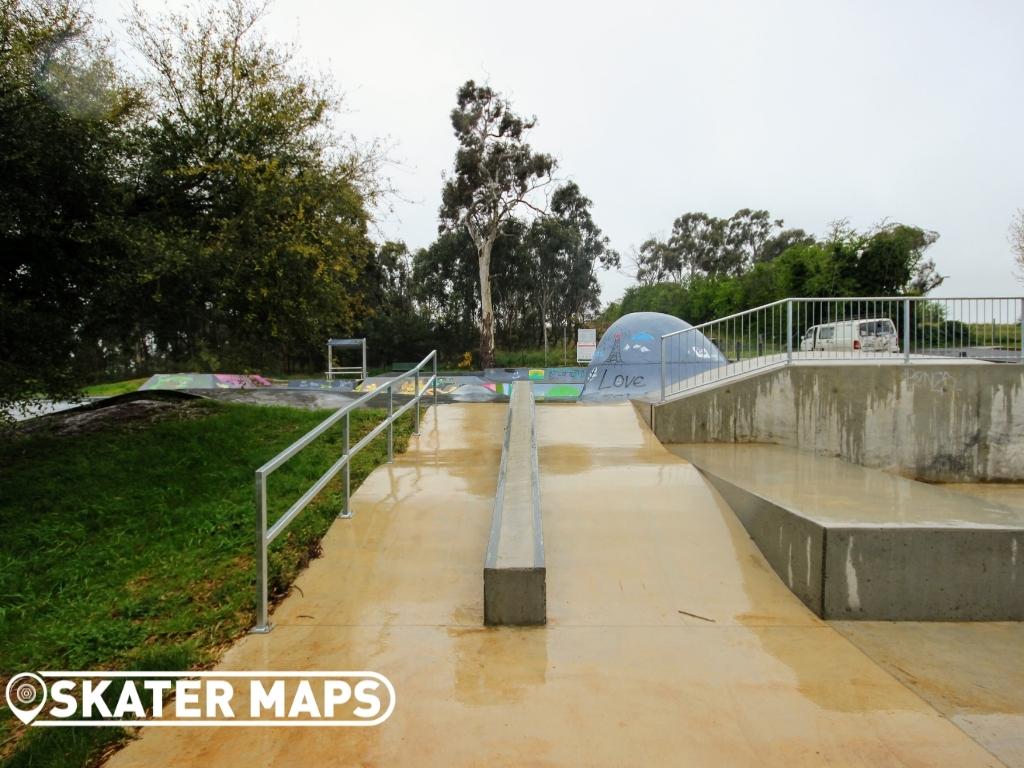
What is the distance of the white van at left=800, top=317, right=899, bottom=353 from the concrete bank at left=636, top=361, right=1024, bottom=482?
23.5 inches

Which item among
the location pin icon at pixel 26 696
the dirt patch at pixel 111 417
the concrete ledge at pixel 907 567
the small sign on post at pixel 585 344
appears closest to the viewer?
the location pin icon at pixel 26 696

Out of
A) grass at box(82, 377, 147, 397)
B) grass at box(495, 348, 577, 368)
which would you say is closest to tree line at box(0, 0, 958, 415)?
grass at box(82, 377, 147, 397)

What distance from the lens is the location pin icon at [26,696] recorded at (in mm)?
2957

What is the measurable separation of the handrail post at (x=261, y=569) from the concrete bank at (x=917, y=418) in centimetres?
678

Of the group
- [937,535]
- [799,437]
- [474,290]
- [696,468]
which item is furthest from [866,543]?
[474,290]

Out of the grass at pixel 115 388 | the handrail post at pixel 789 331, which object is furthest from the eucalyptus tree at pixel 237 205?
the grass at pixel 115 388

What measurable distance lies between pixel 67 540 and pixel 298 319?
3.87 m

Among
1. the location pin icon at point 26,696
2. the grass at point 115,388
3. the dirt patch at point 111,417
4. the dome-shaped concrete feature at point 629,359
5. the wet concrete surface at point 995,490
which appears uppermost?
the dome-shaped concrete feature at point 629,359

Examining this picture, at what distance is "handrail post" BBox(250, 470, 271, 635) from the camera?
3463mm

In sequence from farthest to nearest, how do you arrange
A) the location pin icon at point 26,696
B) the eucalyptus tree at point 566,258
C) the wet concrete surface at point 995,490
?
the eucalyptus tree at point 566,258 → the wet concrete surface at point 995,490 → the location pin icon at point 26,696

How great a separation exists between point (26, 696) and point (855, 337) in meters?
9.82

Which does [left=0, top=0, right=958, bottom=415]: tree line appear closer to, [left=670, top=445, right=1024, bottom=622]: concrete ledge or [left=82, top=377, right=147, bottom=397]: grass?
[left=670, top=445, right=1024, bottom=622]: concrete ledge

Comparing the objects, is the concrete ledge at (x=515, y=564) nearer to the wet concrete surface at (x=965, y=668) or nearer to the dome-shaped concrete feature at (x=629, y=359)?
the wet concrete surface at (x=965, y=668)

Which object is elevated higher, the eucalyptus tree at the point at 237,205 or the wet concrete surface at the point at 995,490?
the eucalyptus tree at the point at 237,205
